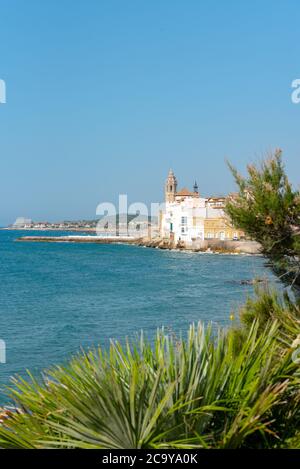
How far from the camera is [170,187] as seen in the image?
106m

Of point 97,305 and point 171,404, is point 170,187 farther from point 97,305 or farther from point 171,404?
point 171,404

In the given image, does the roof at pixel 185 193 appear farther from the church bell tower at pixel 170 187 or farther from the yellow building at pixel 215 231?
the yellow building at pixel 215 231

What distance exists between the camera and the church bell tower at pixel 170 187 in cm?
10556

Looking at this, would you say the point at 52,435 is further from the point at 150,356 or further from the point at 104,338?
the point at 104,338

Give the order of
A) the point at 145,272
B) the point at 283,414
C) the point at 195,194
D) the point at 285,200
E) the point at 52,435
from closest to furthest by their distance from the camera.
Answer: the point at 52,435
the point at 283,414
the point at 285,200
the point at 145,272
the point at 195,194

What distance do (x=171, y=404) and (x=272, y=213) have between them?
303 centimetres

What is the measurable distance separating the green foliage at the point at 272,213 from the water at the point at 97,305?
66cm

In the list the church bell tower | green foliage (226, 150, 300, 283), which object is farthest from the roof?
green foliage (226, 150, 300, 283)

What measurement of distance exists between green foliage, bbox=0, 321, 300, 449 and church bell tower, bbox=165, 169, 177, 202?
335 ft

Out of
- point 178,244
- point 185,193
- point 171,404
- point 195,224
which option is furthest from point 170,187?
point 171,404

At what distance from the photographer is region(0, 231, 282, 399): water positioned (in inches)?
621

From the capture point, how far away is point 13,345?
51.9 ft
